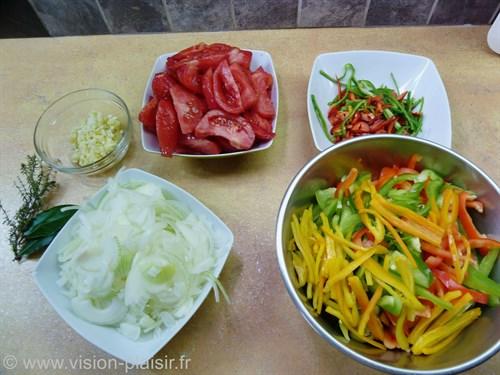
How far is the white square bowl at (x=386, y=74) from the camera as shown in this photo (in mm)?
1080

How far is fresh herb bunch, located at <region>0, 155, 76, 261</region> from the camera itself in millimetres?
949

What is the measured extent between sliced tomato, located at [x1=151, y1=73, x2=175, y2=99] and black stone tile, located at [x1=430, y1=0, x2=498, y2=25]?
3.59 feet

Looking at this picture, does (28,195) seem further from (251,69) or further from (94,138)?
(251,69)

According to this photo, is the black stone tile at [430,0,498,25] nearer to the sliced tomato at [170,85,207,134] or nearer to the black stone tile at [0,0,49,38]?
the sliced tomato at [170,85,207,134]

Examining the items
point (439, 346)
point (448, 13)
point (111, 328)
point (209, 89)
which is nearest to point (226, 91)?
point (209, 89)

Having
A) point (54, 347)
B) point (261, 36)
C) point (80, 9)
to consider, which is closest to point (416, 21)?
point (261, 36)

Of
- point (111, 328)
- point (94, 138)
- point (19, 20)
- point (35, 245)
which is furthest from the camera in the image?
point (19, 20)

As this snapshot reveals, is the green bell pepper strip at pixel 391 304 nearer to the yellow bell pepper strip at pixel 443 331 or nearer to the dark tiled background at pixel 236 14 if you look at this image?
the yellow bell pepper strip at pixel 443 331

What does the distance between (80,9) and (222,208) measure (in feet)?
3.89

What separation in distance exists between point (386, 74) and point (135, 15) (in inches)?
41.9

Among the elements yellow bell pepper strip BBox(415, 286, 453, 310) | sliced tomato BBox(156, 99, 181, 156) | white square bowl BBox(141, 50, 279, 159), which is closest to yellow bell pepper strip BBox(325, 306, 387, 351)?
yellow bell pepper strip BBox(415, 286, 453, 310)

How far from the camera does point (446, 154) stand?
2.60ft

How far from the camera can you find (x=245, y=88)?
99 centimetres

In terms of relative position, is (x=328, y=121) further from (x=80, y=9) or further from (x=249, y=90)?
(x=80, y=9)
